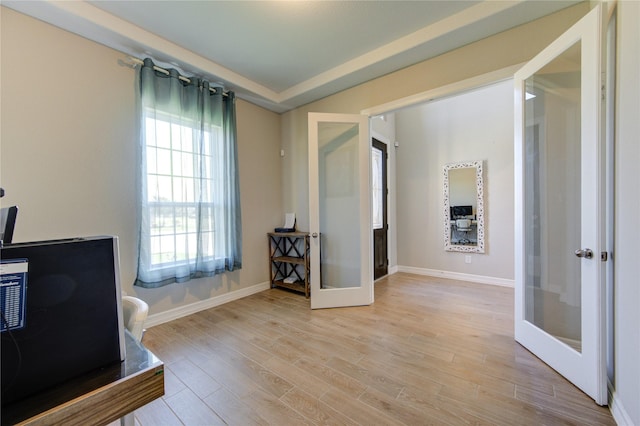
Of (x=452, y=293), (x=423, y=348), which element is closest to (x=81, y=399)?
(x=423, y=348)

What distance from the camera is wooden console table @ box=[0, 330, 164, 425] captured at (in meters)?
0.60

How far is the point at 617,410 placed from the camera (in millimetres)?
1397

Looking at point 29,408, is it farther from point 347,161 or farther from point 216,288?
point 347,161

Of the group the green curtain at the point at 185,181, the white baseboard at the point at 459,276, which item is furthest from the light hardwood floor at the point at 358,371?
the white baseboard at the point at 459,276

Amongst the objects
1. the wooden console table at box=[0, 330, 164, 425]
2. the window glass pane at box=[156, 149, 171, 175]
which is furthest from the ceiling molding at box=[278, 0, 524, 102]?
the wooden console table at box=[0, 330, 164, 425]

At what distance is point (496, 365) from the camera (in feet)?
6.20

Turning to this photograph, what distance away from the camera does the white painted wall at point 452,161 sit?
3818mm

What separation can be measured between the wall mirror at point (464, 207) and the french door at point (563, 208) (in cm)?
202

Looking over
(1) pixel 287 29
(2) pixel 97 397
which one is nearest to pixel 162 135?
(1) pixel 287 29

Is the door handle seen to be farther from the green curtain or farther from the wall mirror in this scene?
the green curtain

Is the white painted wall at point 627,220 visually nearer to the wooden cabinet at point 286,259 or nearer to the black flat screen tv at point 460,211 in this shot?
the black flat screen tv at point 460,211

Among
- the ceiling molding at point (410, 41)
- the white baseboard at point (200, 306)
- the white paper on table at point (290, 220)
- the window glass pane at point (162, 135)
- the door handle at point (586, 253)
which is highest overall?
the ceiling molding at point (410, 41)

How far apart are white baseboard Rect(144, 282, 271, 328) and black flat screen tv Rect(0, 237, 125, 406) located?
1.90 metres

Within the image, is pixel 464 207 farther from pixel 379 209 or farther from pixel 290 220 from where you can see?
pixel 290 220
